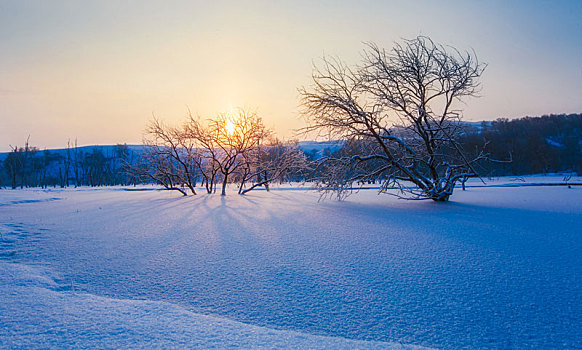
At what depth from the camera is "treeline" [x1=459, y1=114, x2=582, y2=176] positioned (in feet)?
212

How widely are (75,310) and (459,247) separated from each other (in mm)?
4882

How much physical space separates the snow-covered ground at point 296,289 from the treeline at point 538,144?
59.5 metres

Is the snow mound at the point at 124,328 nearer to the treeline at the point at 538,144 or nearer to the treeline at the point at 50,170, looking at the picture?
the treeline at the point at 50,170

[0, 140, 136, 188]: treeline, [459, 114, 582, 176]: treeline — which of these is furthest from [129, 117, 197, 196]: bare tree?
[459, 114, 582, 176]: treeline

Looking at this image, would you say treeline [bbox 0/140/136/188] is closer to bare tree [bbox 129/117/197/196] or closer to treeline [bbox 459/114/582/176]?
bare tree [bbox 129/117/197/196]

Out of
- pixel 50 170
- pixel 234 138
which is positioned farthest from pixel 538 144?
pixel 50 170

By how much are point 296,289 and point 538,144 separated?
3409 inches

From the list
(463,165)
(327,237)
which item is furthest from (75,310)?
(463,165)

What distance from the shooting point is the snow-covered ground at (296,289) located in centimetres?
210

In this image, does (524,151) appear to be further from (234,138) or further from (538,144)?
(234,138)

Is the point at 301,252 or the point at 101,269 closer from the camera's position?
the point at 101,269

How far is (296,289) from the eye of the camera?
310cm

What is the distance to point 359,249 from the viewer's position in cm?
464

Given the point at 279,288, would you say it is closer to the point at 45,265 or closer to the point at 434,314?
the point at 434,314
